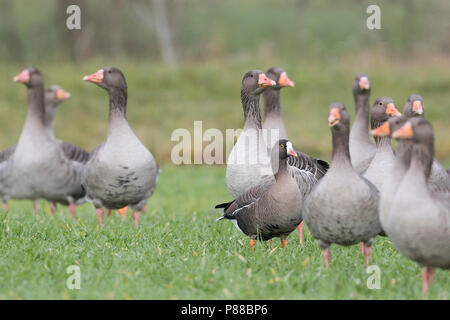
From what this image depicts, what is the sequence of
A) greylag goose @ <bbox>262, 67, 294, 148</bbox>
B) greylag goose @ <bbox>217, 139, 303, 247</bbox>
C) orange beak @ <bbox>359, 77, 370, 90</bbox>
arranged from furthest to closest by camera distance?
greylag goose @ <bbox>262, 67, 294, 148</bbox> → orange beak @ <bbox>359, 77, 370, 90</bbox> → greylag goose @ <bbox>217, 139, 303, 247</bbox>

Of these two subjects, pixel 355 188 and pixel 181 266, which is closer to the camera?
pixel 355 188

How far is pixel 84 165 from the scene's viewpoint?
10977 mm

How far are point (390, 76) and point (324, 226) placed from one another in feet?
66.6

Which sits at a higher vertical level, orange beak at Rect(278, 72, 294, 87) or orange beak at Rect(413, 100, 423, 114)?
orange beak at Rect(278, 72, 294, 87)

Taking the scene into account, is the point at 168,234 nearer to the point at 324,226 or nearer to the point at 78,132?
the point at 324,226

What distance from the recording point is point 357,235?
6.32 meters

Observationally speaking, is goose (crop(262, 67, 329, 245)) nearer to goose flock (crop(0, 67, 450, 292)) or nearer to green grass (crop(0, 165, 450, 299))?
goose flock (crop(0, 67, 450, 292))

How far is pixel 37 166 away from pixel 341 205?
644cm

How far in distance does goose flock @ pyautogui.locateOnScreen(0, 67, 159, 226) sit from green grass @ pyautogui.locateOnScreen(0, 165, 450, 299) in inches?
33.5

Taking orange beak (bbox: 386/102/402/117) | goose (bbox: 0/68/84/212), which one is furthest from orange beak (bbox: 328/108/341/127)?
goose (bbox: 0/68/84/212)

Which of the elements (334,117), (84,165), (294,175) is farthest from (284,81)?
(84,165)

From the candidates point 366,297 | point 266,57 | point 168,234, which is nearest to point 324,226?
point 366,297

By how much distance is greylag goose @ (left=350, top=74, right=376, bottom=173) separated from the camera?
29.4 ft

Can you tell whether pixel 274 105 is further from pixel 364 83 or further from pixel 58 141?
pixel 58 141
